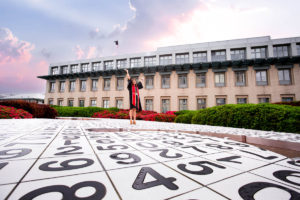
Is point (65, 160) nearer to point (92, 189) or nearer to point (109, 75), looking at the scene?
point (92, 189)

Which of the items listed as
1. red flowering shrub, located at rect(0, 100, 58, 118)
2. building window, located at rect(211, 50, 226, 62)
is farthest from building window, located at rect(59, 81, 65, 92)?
building window, located at rect(211, 50, 226, 62)

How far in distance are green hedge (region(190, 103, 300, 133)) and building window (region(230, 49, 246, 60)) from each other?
52.1 feet

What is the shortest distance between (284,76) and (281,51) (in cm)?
359

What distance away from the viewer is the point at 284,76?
16.6m

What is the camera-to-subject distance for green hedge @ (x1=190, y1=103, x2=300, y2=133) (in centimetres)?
438

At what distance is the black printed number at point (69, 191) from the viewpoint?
0.67 metres

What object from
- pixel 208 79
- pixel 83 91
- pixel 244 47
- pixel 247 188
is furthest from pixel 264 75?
pixel 83 91

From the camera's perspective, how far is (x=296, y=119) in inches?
170

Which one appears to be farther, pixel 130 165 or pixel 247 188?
pixel 130 165

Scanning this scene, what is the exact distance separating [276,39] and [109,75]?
23743mm

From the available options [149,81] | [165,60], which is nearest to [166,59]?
[165,60]

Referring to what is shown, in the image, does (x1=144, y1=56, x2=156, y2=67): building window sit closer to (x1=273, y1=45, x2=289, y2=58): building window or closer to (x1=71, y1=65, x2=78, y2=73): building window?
(x1=71, y1=65, x2=78, y2=73): building window

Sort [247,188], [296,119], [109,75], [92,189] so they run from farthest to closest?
[109,75], [296,119], [247,188], [92,189]

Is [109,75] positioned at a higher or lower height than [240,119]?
higher
